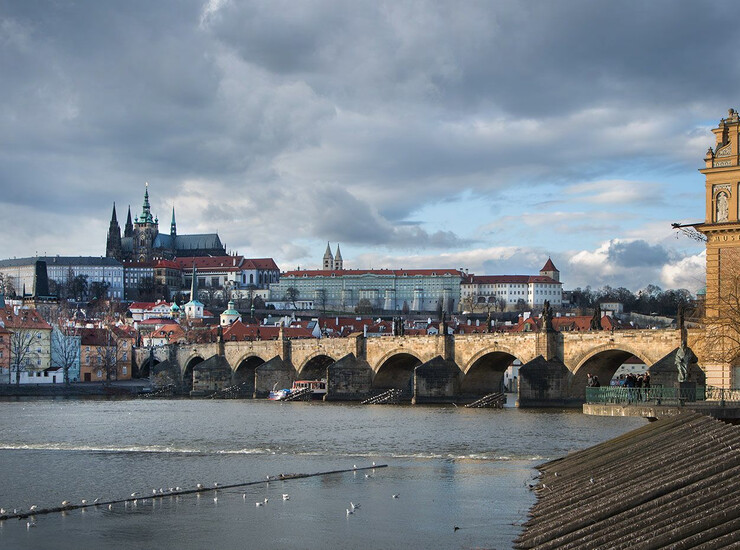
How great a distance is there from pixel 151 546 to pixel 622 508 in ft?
24.9

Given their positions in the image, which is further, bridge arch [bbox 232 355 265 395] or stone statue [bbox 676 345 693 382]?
bridge arch [bbox 232 355 265 395]

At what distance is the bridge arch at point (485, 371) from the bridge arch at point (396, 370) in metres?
4.72

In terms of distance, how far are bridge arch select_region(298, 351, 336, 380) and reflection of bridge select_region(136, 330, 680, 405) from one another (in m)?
0.07

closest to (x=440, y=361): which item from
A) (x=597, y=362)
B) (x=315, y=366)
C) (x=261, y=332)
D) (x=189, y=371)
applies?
(x=597, y=362)

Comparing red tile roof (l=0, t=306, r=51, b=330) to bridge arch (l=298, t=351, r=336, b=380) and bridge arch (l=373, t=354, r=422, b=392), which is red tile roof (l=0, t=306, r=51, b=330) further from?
bridge arch (l=373, t=354, r=422, b=392)


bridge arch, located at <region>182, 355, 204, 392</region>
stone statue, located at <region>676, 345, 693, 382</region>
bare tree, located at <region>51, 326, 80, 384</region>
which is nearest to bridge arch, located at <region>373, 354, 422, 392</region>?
bridge arch, located at <region>182, 355, 204, 392</region>

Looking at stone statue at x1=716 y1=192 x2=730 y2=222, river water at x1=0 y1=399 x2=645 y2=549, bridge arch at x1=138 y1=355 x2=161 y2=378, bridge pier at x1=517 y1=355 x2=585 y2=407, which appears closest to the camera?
river water at x1=0 y1=399 x2=645 y2=549

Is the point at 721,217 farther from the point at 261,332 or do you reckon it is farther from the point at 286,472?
the point at 261,332

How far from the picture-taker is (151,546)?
17922 millimetres

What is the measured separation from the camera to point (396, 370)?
248ft

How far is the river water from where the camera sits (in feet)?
62.4

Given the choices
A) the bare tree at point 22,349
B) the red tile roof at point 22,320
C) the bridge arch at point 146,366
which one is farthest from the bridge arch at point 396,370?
the bridge arch at point 146,366

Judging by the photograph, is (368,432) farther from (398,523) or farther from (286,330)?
(286,330)

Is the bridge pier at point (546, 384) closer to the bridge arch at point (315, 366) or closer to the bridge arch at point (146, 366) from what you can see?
the bridge arch at point (315, 366)
